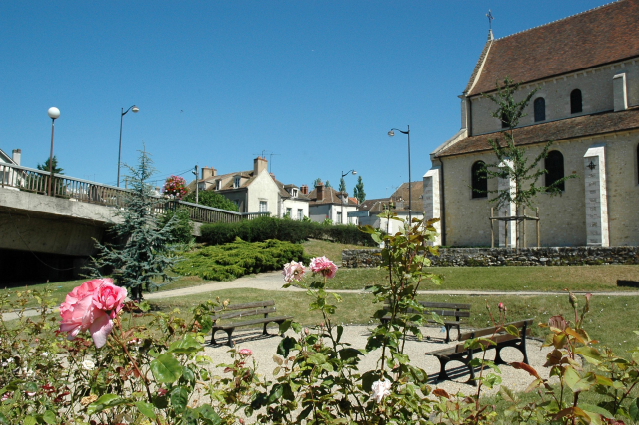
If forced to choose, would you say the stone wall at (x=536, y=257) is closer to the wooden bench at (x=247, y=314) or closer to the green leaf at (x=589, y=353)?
the wooden bench at (x=247, y=314)

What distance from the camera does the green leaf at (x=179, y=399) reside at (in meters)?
1.78

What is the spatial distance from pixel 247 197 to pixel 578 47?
29.8m

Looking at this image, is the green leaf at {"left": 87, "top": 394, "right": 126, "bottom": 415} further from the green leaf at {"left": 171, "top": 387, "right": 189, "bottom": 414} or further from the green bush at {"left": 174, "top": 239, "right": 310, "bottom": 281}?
the green bush at {"left": 174, "top": 239, "right": 310, "bottom": 281}

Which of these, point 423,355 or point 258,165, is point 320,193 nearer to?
point 258,165

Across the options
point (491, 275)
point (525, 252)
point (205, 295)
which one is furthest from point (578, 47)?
point (205, 295)

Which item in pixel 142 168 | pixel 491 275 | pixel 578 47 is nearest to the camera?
pixel 142 168

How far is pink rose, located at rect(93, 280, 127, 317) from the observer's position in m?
1.53

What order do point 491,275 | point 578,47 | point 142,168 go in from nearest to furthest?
1. point 142,168
2. point 491,275
3. point 578,47

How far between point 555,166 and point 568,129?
2.08 meters

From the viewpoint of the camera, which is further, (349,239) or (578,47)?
(349,239)

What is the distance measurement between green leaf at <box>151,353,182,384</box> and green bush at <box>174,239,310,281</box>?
17.8 meters

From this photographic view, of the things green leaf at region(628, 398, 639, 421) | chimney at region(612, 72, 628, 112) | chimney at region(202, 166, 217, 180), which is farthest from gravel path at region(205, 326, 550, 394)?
chimney at region(202, 166, 217, 180)

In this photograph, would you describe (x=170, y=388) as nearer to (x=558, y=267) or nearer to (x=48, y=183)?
(x=558, y=267)

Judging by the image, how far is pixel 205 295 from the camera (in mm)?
14602
